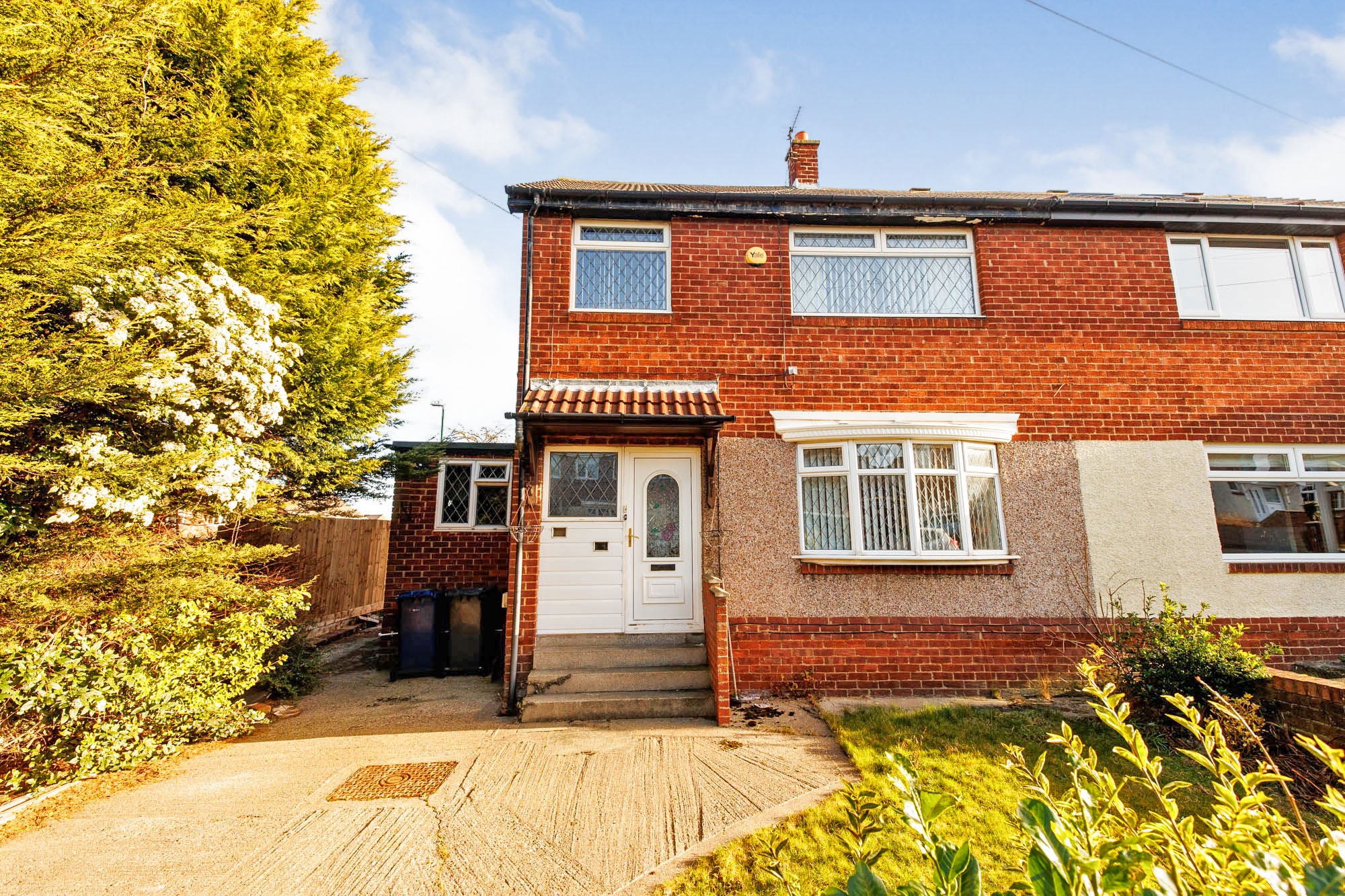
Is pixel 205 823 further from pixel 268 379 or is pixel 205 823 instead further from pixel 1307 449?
pixel 1307 449

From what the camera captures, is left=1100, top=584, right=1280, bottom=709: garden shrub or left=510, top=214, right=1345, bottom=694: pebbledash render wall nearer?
left=1100, top=584, right=1280, bottom=709: garden shrub

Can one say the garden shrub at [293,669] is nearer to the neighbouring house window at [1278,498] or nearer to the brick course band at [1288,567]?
the brick course band at [1288,567]

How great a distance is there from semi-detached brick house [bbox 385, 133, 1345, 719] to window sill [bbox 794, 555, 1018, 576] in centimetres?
3

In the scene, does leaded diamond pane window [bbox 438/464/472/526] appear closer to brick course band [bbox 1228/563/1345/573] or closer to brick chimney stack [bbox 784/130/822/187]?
brick chimney stack [bbox 784/130/822/187]

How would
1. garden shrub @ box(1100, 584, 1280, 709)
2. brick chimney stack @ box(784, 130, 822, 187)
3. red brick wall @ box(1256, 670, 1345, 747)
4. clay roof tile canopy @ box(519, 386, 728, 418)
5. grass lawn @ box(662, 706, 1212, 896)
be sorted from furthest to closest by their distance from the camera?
1. brick chimney stack @ box(784, 130, 822, 187)
2. clay roof tile canopy @ box(519, 386, 728, 418)
3. garden shrub @ box(1100, 584, 1280, 709)
4. red brick wall @ box(1256, 670, 1345, 747)
5. grass lawn @ box(662, 706, 1212, 896)

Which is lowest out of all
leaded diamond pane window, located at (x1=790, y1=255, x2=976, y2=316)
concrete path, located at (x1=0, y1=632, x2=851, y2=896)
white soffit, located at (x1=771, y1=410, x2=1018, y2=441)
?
concrete path, located at (x1=0, y1=632, x2=851, y2=896)

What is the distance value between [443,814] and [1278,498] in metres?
9.31

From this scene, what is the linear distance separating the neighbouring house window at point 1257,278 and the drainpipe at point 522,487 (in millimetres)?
7883

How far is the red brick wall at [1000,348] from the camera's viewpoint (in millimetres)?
6871

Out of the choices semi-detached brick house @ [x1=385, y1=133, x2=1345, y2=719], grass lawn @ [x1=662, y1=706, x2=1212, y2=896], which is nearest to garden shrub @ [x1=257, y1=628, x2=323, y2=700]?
semi-detached brick house @ [x1=385, y1=133, x2=1345, y2=719]

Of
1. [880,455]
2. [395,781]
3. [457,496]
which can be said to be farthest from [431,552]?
[880,455]

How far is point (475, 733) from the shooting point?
5301 mm

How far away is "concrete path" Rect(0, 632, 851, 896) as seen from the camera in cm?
318

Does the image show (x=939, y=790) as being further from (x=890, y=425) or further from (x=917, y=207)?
(x=917, y=207)
